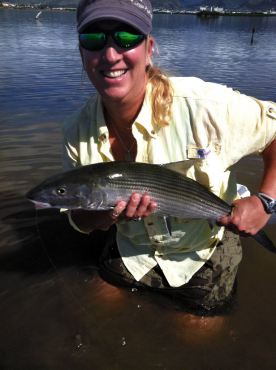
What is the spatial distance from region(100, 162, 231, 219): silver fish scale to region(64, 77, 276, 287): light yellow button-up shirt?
0.18m

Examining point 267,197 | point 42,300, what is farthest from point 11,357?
point 267,197

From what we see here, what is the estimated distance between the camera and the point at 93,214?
3.92 meters

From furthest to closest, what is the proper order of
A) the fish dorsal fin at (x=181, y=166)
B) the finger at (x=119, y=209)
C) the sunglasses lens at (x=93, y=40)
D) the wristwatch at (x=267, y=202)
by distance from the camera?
the wristwatch at (x=267, y=202) < the fish dorsal fin at (x=181, y=166) < the finger at (x=119, y=209) < the sunglasses lens at (x=93, y=40)

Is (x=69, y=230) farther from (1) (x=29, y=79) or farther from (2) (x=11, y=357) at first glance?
(1) (x=29, y=79)

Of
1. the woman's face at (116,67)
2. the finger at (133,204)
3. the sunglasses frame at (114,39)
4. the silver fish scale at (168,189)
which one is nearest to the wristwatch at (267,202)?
the silver fish scale at (168,189)

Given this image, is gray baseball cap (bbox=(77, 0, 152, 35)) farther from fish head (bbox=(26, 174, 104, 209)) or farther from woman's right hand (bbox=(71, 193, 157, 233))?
woman's right hand (bbox=(71, 193, 157, 233))

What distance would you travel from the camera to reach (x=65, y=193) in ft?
10.8

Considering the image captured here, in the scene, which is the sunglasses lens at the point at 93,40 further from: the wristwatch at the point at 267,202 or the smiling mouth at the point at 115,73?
the wristwatch at the point at 267,202

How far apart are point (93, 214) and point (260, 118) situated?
1.89 metres

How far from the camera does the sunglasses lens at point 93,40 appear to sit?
3.23 metres

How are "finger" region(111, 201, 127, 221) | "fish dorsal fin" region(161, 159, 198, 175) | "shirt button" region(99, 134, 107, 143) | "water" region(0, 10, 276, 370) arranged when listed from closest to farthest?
"finger" region(111, 201, 127, 221), "fish dorsal fin" region(161, 159, 198, 175), "shirt button" region(99, 134, 107, 143), "water" region(0, 10, 276, 370)

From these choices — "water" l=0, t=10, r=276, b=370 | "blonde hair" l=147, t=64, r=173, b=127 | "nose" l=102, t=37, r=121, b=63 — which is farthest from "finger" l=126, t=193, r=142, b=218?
"water" l=0, t=10, r=276, b=370

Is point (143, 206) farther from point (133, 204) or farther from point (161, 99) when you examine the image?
point (161, 99)

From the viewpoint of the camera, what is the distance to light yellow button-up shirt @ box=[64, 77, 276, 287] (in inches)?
142
